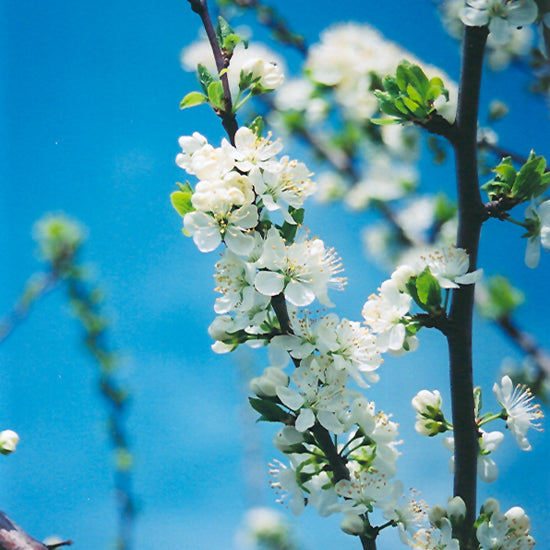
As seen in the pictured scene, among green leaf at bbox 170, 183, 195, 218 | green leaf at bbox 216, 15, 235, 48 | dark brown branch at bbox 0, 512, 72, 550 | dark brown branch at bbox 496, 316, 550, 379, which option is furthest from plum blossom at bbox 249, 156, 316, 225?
dark brown branch at bbox 496, 316, 550, 379

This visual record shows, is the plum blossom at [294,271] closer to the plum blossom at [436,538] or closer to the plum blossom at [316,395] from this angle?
the plum blossom at [316,395]

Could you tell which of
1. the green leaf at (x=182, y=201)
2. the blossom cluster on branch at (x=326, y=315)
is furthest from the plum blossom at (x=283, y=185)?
the green leaf at (x=182, y=201)

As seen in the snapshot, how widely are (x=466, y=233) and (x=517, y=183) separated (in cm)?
10

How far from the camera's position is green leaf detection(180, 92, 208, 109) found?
90 cm

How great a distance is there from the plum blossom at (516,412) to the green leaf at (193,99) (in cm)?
64

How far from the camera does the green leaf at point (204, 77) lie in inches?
35.3

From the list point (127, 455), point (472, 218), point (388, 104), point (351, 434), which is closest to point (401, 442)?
point (351, 434)

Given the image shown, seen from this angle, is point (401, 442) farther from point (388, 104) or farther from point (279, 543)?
point (279, 543)

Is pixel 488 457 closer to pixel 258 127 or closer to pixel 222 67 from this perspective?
pixel 258 127

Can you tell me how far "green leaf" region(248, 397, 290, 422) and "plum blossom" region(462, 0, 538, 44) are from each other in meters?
0.59

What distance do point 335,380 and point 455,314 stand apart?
198 mm

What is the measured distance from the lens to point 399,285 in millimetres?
873

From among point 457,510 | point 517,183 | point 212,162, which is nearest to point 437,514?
point 457,510

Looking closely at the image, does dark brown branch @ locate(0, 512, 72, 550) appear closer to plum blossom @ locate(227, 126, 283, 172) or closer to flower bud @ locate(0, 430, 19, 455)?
flower bud @ locate(0, 430, 19, 455)
